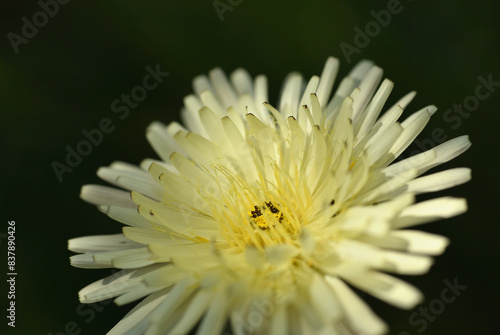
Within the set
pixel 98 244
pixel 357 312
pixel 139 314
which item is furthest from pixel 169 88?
pixel 357 312

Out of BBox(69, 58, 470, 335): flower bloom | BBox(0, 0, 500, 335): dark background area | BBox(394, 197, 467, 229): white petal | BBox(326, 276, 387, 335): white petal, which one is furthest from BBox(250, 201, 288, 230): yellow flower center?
BBox(0, 0, 500, 335): dark background area

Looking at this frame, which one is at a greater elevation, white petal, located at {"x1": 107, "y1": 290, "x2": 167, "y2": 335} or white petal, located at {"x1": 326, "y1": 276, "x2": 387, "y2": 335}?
white petal, located at {"x1": 107, "y1": 290, "x2": 167, "y2": 335}

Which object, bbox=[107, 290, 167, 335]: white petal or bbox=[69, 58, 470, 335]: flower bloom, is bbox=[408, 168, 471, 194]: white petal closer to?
bbox=[69, 58, 470, 335]: flower bloom

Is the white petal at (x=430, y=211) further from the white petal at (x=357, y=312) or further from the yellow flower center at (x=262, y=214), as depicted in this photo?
the yellow flower center at (x=262, y=214)

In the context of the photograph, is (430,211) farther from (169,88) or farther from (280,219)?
(169,88)

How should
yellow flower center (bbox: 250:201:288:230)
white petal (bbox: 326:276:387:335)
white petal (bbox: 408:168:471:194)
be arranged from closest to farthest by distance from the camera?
white petal (bbox: 326:276:387:335) → white petal (bbox: 408:168:471:194) → yellow flower center (bbox: 250:201:288:230)
